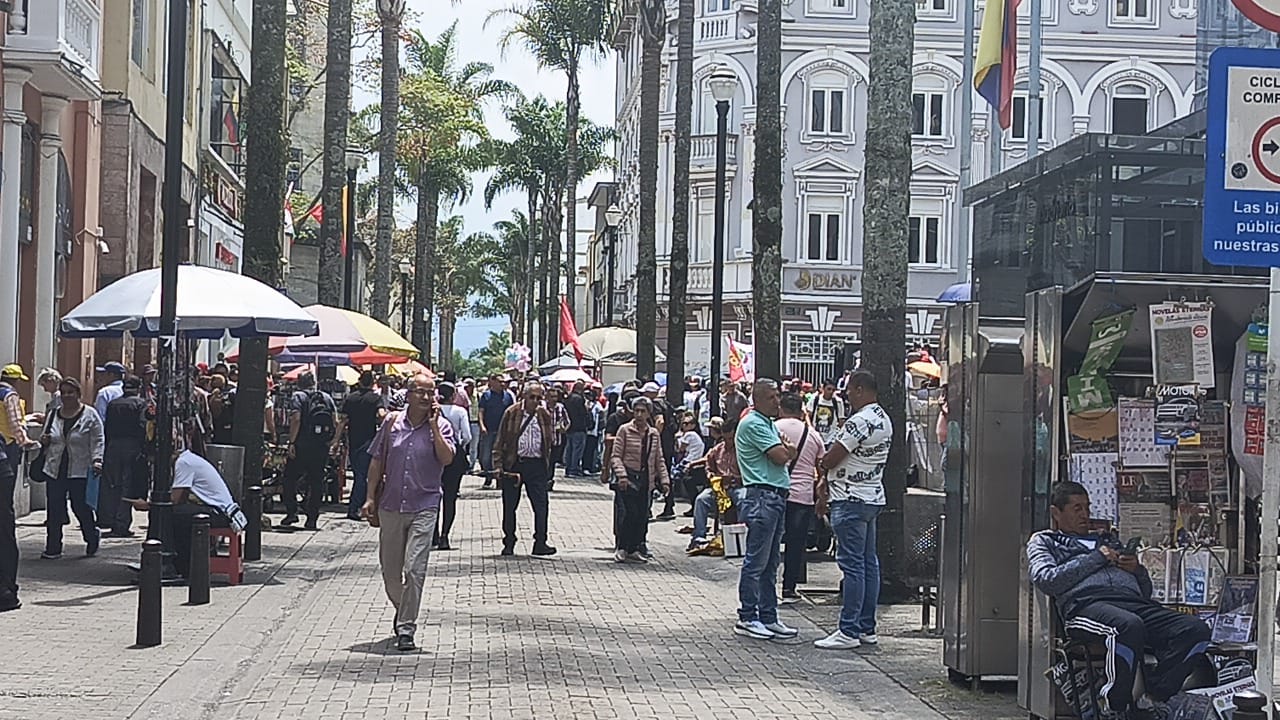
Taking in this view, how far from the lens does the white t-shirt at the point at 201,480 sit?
1552 centimetres

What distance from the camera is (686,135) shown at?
33.4 metres

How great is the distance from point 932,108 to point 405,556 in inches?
1686

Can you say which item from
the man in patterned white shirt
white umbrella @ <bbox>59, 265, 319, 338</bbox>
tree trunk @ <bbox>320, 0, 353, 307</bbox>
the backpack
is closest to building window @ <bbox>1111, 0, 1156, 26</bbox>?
tree trunk @ <bbox>320, 0, 353, 307</bbox>

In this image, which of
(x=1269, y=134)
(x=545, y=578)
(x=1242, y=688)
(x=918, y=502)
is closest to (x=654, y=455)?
(x=545, y=578)

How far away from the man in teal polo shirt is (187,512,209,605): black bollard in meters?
4.56

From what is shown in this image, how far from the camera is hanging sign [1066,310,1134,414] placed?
9.20m

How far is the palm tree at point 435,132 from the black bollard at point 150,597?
42.5 meters

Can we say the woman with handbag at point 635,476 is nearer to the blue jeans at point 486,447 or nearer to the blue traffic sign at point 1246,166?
the blue jeans at point 486,447

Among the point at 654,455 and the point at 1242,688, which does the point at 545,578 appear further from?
the point at 1242,688

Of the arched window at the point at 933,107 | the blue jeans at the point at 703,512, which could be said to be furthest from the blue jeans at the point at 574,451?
the arched window at the point at 933,107

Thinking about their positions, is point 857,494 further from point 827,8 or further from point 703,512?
point 827,8

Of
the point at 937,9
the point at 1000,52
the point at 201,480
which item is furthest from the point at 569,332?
the point at 201,480

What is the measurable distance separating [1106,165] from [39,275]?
58.5 feet

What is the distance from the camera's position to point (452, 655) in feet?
40.8
